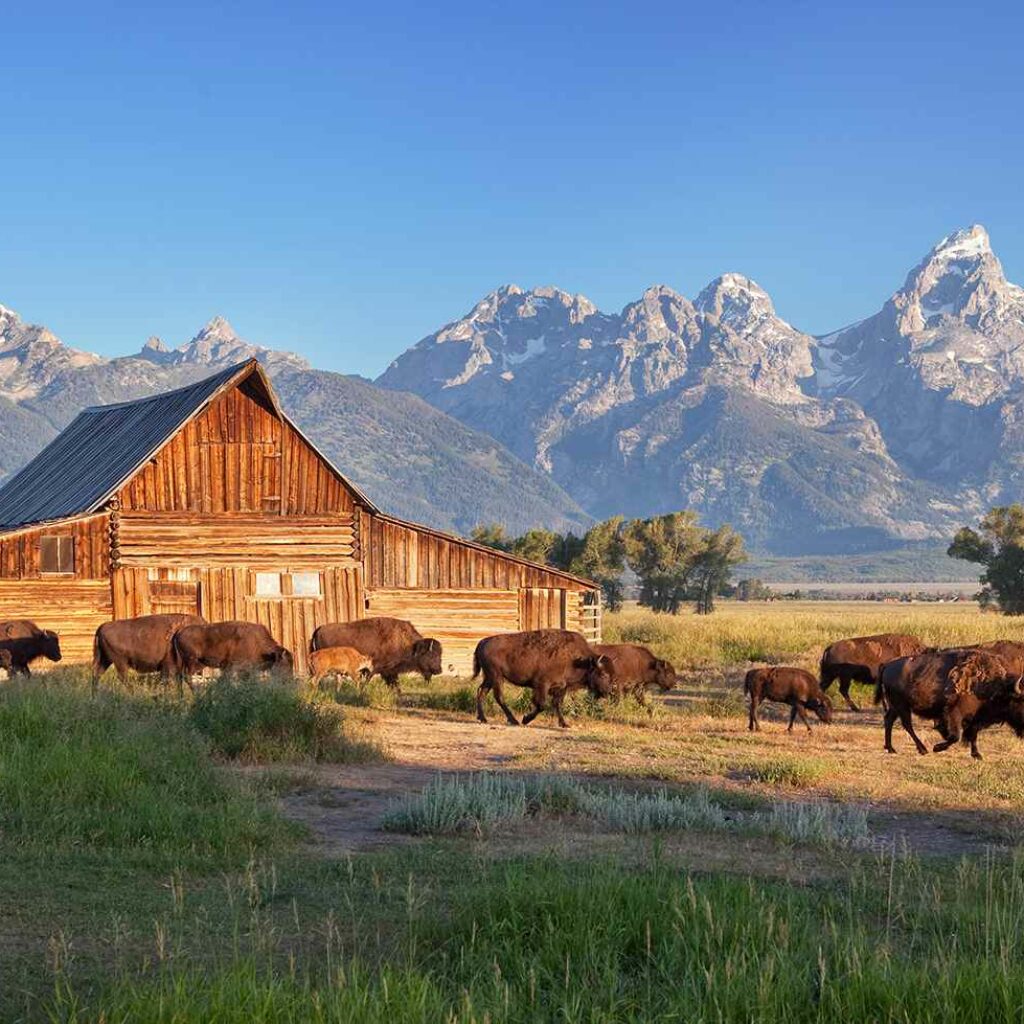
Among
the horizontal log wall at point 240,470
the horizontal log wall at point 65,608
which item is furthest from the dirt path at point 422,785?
the horizontal log wall at point 240,470

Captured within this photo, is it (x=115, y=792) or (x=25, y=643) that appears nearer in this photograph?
(x=115, y=792)

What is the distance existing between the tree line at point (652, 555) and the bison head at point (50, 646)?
4450 centimetres

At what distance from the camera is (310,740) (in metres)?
15.9

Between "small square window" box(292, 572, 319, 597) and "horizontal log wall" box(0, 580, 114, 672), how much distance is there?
159 inches

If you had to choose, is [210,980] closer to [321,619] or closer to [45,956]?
[45,956]

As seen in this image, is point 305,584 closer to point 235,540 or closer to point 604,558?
point 235,540

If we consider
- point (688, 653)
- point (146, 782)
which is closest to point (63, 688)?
point (146, 782)

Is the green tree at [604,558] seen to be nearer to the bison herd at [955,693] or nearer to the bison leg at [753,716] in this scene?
the bison leg at [753,716]

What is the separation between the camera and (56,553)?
28.7m

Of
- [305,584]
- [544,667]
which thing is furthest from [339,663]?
[305,584]

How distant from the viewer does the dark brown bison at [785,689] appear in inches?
819

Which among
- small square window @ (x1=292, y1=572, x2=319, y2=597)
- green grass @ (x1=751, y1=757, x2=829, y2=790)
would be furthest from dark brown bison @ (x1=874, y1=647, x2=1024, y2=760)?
small square window @ (x1=292, y1=572, x2=319, y2=597)

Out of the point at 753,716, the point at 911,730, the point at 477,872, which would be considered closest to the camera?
the point at 477,872

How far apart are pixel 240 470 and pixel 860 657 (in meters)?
14.5
